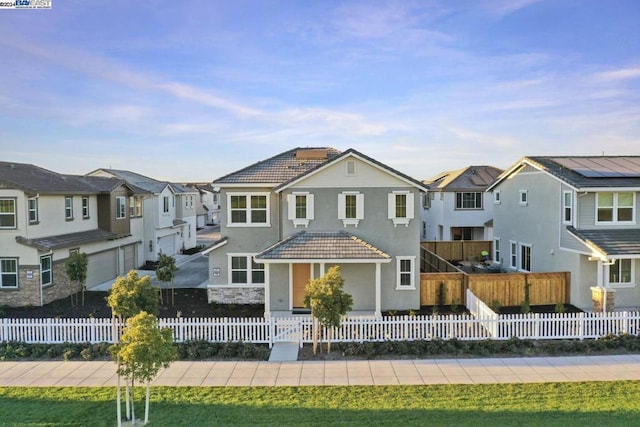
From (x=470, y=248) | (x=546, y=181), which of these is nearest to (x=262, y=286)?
(x=546, y=181)

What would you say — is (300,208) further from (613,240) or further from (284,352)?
(613,240)

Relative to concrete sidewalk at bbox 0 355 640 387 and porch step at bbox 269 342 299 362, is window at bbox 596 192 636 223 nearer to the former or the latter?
concrete sidewalk at bbox 0 355 640 387

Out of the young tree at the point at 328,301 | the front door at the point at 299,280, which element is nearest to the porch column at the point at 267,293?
the front door at the point at 299,280

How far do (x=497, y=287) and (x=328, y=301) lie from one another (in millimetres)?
9500

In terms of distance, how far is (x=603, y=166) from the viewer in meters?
22.2

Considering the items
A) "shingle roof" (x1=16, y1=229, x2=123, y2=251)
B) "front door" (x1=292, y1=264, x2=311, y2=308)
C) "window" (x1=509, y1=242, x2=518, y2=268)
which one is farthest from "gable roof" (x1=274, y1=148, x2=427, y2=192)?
"shingle roof" (x1=16, y1=229, x2=123, y2=251)

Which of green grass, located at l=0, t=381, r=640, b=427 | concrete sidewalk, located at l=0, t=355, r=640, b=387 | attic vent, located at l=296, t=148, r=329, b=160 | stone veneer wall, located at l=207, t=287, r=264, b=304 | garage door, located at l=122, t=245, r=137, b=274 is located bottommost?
concrete sidewalk, located at l=0, t=355, r=640, b=387

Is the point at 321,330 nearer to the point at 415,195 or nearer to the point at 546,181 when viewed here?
the point at 415,195

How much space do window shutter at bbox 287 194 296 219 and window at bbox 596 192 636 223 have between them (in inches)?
540

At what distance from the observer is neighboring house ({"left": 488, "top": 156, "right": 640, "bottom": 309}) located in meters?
19.2

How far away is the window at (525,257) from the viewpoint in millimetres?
24047

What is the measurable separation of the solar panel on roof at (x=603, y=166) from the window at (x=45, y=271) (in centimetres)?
2576

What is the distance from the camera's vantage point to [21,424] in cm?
968

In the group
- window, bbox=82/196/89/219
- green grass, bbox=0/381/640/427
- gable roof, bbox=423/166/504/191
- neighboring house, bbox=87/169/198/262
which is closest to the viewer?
green grass, bbox=0/381/640/427
